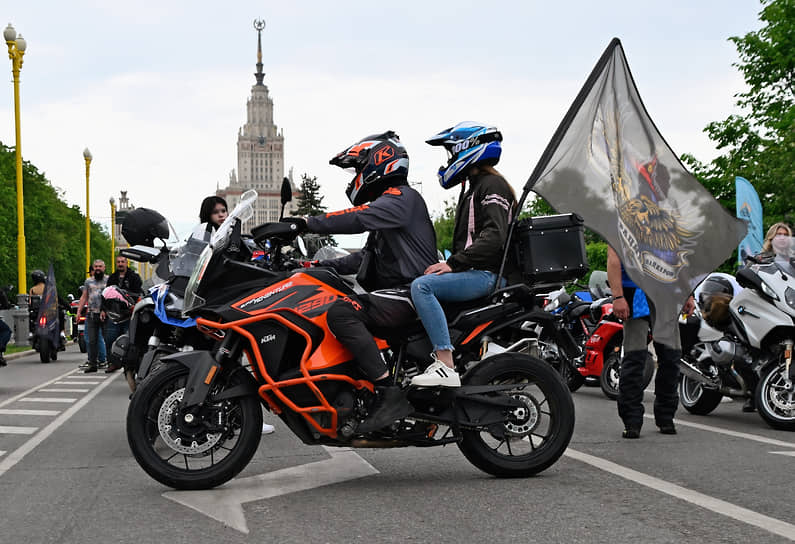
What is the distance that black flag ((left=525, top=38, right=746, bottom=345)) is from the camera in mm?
6566

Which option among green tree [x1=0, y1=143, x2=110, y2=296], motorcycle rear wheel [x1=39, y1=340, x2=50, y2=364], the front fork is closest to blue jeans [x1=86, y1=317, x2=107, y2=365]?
motorcycle rear wheel [x1=39, y1=340, x2=50, y2=364]

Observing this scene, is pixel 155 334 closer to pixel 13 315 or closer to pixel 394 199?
pixel 394 199

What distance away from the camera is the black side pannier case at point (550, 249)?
19.8ft

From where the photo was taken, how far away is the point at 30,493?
18.9ft

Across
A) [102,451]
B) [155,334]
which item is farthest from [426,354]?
[155,334]

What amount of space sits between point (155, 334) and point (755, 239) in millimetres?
A: 10572

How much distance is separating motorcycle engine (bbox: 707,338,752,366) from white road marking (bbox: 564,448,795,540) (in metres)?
2.71

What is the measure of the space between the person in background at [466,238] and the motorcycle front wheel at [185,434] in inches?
37.9

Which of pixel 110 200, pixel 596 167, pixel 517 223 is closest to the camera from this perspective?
pixel 517 223

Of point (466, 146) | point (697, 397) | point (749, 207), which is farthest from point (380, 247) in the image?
point (749, 207)

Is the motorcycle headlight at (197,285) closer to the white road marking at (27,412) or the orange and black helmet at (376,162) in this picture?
the orange and black helmet at (376,162)

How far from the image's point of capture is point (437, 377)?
5.78 metres

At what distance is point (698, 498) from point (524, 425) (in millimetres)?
1096

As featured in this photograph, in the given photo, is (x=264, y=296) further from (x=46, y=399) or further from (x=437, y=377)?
(x=46, y=399)
